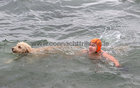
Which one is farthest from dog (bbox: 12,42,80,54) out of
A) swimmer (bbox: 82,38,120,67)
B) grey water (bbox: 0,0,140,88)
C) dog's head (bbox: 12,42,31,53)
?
swimmer (bbox: 82,38,120,67)

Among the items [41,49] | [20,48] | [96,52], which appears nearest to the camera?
[20,48]

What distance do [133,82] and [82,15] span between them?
7.33 metres

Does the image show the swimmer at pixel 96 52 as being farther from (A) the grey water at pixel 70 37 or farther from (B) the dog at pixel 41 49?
(B) the dog at pixel 41 49

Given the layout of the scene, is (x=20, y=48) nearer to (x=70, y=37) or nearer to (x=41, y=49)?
(x=41, y=49)

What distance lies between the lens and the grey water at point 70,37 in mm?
5891

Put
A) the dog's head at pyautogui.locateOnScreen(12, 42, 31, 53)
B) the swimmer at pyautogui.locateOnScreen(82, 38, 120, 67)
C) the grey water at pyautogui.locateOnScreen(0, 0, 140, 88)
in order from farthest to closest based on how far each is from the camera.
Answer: the dog's head at pyautogui.locateOnScreen(12, 42, 31, 53) → the swimmer at pyautogui.locateOnScreen(82, 38, 120, 67) → the grey water at pyautogui.locateOnScreen(0, 0, 140, 88)

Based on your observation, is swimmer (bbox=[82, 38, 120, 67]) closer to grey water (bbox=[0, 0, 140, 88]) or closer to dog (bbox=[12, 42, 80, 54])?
grey water (bbox=[0, 0, 140, 88])

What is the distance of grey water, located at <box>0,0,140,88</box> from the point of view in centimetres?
589

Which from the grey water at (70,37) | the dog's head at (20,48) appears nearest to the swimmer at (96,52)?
the grey water at (70,37)

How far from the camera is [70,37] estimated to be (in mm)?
9734

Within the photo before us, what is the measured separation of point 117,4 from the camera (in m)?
14.3

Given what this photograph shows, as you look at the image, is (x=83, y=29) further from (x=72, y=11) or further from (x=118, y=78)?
(x=118, y=78)

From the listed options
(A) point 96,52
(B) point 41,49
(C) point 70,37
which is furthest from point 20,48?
(C) point 70,37

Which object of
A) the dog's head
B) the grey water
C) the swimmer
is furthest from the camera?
the dog's head
